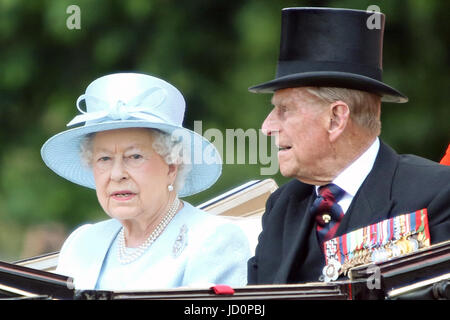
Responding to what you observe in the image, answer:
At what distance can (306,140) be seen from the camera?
Result: 11.1 feet

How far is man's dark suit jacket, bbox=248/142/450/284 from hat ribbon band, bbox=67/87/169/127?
→ 18.8 inches

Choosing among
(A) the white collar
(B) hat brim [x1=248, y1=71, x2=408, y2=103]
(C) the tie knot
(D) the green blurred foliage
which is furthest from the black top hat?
(D) the green blurred foliage

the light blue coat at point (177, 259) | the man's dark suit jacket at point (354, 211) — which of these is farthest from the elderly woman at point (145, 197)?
the man's dark suit jacket at point (354, 211)

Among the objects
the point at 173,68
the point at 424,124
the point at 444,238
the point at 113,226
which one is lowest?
the point at 444,238

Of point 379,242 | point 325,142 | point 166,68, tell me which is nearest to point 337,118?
point 325,142

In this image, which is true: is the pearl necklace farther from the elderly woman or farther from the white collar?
the white collar

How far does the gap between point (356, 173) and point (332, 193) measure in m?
0.09

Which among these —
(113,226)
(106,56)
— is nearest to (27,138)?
(106,56)

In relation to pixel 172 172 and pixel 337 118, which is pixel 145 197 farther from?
pixel 337 118

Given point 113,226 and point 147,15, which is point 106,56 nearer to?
point 147,15

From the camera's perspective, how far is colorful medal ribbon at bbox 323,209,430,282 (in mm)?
3021

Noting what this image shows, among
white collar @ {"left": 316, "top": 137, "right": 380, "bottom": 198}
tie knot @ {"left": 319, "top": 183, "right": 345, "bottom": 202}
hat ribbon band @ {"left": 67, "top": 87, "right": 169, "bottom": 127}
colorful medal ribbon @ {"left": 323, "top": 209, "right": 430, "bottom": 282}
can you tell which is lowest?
colorful medal ribbon @ {"left": 323, "top": 209, "right": 430, "bottom": 282}

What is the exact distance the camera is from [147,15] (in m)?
6.42

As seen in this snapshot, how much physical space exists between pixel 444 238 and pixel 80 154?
1.33 meters
